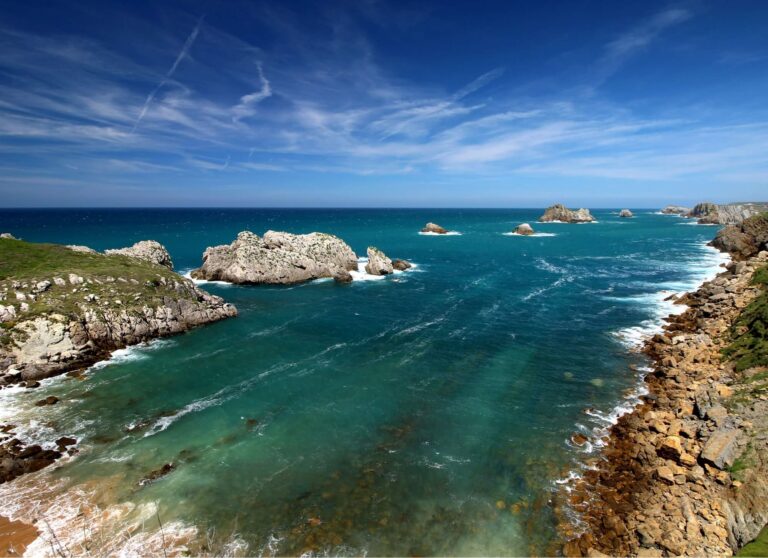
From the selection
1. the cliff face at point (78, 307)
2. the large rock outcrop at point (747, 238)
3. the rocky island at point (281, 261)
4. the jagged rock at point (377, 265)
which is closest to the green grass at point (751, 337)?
the cliff face at point (78, 307)

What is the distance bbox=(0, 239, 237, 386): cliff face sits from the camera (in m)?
32.1

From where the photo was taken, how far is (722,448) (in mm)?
18969

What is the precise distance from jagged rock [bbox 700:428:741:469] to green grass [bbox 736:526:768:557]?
4.61 meters

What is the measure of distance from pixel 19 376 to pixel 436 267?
216 ft

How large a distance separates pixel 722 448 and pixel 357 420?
19517mm

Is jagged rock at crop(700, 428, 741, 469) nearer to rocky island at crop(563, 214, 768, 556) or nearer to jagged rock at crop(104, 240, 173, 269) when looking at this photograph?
rocky island at crop(563, 214, 768, 556)

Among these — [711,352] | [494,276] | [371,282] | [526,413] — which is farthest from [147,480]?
Result: [494,276]

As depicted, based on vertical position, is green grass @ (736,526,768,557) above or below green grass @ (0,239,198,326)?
below

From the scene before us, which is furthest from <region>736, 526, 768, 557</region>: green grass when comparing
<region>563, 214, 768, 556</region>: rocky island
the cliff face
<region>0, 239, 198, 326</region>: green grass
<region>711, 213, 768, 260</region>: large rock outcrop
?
<region>711, 213, 768, 260</region>: large rock outcrop

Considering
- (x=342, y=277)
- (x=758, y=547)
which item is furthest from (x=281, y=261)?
(x=758, y=547)

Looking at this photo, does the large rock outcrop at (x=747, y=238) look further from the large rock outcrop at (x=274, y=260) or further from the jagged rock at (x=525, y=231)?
the large rock outcrop at (x=274, y=260)

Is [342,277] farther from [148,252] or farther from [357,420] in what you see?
[357,420]

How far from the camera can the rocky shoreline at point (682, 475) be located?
15.6 m

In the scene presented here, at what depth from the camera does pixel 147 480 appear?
1998 centimetres
